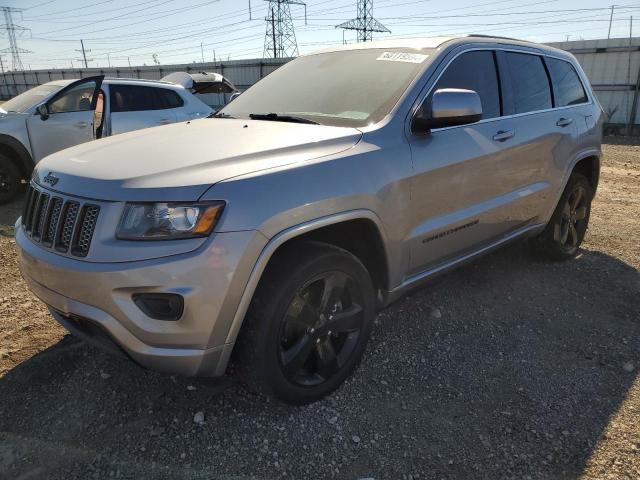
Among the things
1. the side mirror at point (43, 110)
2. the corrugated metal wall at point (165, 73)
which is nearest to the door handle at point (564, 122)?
the side mirror at point (43, 110)

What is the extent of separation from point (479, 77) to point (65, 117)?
232 inches

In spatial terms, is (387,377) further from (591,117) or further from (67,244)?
(591,117)

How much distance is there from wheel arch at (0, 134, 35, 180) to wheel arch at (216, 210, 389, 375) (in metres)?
5.86

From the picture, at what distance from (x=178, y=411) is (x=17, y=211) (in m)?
5.26

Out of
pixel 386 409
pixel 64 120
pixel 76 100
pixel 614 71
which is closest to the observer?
pixel 386 409

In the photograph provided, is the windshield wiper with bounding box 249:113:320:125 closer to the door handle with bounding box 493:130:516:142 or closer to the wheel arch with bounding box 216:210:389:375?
the wheel arch with bounding box 216:210:389:375

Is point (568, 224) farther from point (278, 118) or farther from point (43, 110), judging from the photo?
point (43, 110)

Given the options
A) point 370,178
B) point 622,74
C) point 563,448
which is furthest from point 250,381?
point 622,74

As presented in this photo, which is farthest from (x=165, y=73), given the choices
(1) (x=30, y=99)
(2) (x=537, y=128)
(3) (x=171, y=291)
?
(3) (x=171, y=291)

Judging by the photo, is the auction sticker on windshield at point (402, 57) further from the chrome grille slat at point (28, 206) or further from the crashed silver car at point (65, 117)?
the crashed silver car at point (65, 117)

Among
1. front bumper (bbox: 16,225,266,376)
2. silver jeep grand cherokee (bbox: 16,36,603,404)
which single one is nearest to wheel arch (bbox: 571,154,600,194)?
silver jeep grand cherokee (bbox: 16,36,603,404)

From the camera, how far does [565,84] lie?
4.32 meters

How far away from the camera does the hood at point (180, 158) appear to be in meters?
2.04

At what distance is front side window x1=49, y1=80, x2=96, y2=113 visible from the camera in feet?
22.9
